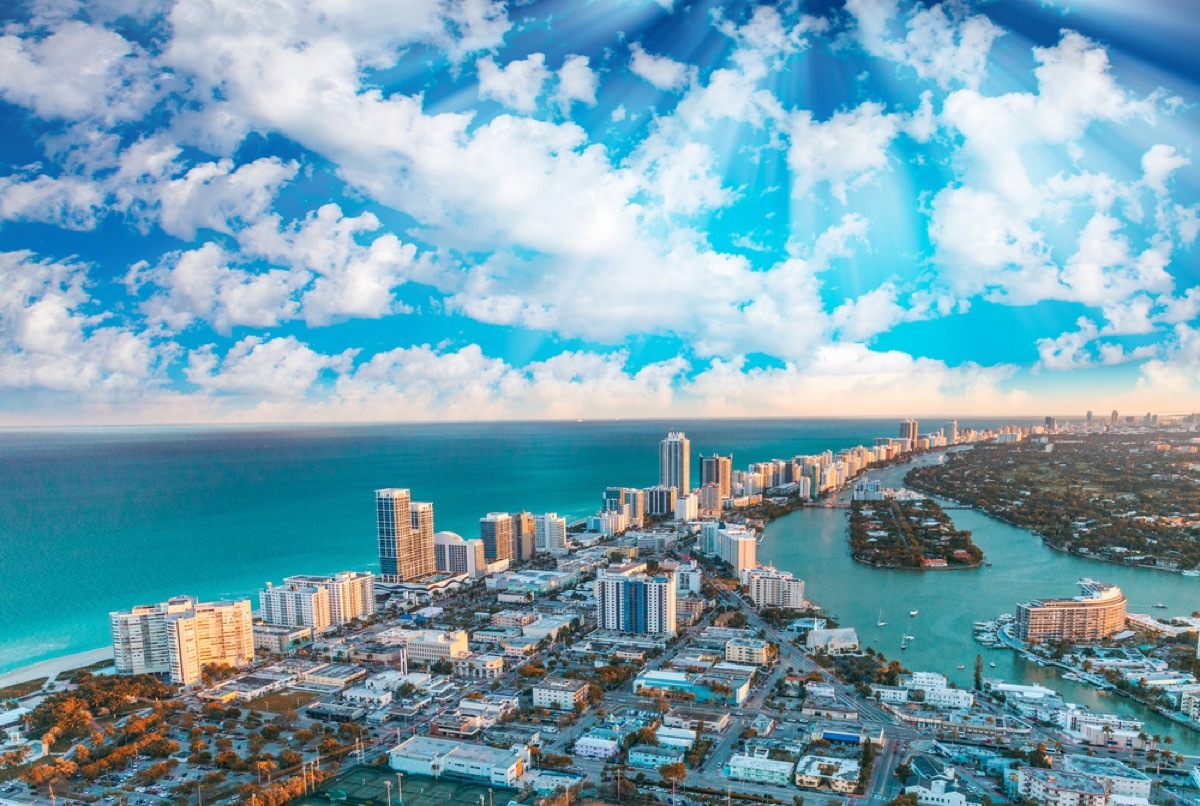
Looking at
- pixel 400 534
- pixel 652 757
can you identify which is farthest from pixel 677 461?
pixel 652 757

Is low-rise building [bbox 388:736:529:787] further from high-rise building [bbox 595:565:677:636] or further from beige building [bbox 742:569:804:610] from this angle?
beige building [bbox 742:569:804:610]

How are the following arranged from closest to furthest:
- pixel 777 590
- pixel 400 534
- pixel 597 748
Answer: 1. pixel 597 748
2. pixel 777 590
3. pixel 400 534

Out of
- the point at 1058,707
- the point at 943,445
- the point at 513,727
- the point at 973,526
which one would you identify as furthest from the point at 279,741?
the point at 943,445

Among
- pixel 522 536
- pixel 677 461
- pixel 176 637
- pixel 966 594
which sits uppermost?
pixel 677 461

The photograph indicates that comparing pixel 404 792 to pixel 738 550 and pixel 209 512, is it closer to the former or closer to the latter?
pixel 738 550

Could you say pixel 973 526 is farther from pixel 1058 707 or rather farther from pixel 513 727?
pixel 513 727

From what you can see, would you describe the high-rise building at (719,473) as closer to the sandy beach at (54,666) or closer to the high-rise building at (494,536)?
the high-rise building at (494,536)
